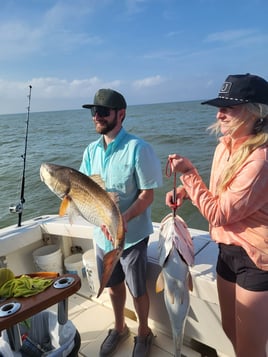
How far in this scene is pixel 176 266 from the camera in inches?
77.3

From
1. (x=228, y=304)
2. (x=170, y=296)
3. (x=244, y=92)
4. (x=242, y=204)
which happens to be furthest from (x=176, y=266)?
(x=244, y=92)

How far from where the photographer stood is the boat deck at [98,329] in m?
2.69

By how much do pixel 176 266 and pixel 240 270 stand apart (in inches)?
16.7

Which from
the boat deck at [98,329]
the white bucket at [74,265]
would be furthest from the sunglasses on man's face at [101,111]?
the white bucket at [74,265]

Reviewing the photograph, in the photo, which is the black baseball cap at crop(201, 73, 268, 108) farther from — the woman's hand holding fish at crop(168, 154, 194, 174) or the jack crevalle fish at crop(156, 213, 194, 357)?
the jack crevalle fish at crop(156, 213, 194, 357)

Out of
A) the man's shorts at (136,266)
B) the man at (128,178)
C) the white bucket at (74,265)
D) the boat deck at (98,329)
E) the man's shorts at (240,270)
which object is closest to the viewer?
the man's shorts at (240,270)

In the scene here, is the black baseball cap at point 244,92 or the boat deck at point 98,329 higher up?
the black baseball cap at point 244,92

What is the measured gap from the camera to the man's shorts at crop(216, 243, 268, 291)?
5.30ft

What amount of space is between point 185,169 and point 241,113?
0.46 meters

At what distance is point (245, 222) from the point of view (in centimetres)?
164

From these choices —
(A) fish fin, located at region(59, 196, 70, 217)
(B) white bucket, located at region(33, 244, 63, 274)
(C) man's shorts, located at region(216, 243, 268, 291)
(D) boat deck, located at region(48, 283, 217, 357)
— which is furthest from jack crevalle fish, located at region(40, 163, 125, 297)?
(B) white bucket, located at region(33, 244, 63, 274)

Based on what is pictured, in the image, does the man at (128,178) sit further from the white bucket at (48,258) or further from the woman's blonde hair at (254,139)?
the white bucket at (48,258)

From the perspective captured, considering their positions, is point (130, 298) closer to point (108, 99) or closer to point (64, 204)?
point (64, 204)

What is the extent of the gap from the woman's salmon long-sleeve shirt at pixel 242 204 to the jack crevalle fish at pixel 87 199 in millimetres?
554
